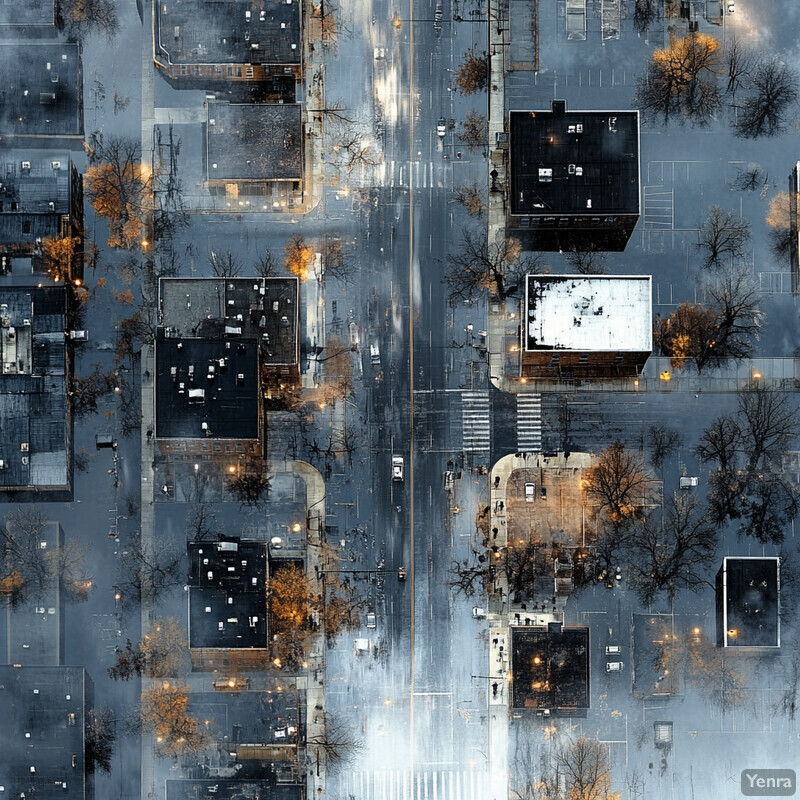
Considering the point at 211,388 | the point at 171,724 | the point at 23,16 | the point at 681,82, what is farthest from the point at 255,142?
the point at 171,724

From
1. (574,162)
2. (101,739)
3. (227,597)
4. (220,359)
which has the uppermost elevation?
(574,162)

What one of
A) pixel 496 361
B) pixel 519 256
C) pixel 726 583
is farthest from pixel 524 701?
pixel 519 256

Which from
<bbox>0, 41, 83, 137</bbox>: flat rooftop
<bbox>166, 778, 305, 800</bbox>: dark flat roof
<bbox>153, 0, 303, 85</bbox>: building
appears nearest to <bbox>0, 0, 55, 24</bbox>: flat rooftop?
<bbox>0, 41, 83, 137</bbox>: flat rooftop

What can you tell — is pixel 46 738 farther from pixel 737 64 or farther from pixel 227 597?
pixel 737 64

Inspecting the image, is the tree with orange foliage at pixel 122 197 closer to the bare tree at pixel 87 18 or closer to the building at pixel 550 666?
the bare tree at pixel 87 18

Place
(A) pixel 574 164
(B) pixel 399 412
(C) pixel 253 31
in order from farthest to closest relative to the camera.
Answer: (B) pixel 399 412 → (C) pixel 253 31 → (A) pixel 574 164

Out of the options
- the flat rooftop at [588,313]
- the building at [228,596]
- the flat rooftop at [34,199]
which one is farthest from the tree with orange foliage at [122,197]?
the flat rooftop at [588,313]

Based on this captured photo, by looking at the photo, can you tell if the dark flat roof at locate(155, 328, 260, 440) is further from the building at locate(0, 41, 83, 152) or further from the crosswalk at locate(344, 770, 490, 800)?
the crosswalk at locate(344, 770, 490, 800)
